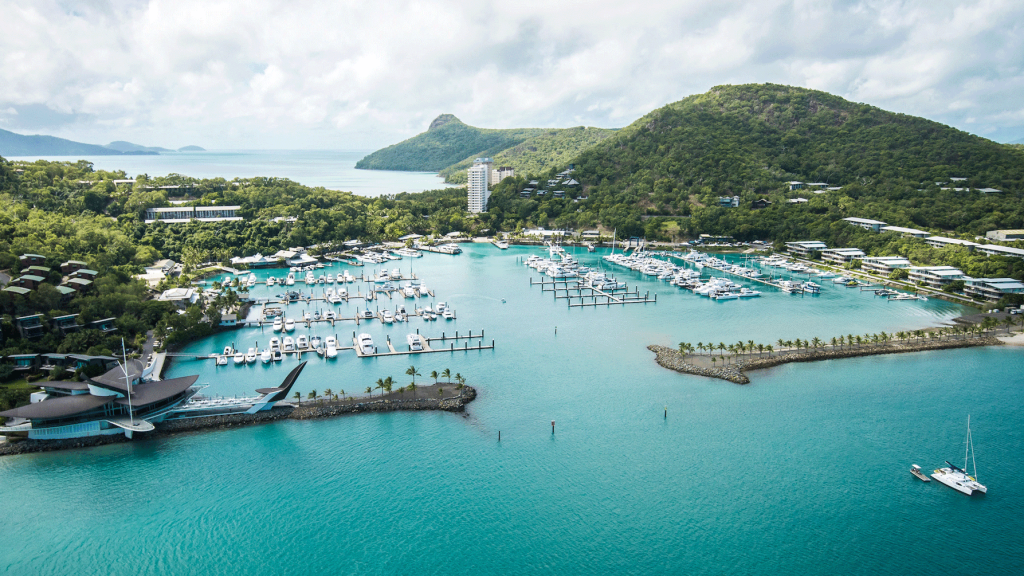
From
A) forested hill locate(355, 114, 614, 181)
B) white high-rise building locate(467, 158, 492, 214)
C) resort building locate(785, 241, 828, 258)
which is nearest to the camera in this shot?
resort building locate(785, 241, 828, 258)

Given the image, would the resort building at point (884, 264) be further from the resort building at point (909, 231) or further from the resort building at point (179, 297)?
the resort building at point (179, 297)

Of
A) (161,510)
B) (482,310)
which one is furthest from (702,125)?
(161,510)

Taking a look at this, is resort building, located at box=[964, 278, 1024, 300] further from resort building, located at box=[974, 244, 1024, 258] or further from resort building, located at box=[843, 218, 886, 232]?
resort building, located at box=[843, 218, 886, 232]

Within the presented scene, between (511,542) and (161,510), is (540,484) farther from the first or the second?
(161,510)

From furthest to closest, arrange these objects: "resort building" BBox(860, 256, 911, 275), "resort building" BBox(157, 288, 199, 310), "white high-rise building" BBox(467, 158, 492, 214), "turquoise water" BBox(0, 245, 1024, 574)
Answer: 1. "white high-rise building" BBox(467, 158, 492, 214)
2. "resort building" BBox(860, 256, 911, 275)
3. "resort building" BBox(157, 288, 199, 310)
4. "turquoise water" BBox(0, 245, 1024, 574)

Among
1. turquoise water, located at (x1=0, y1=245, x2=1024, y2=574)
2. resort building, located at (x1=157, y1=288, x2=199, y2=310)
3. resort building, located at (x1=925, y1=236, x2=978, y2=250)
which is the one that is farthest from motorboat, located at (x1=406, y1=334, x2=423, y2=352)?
resort building, located at (x1=925, y1=236, x2=978, y2=250)

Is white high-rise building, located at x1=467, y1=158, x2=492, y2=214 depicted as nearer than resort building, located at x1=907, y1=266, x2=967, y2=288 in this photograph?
No

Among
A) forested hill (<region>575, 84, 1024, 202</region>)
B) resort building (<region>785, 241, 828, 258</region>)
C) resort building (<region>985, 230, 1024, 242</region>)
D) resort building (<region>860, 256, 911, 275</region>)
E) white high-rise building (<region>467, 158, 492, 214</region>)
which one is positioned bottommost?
resort building (<region>860, 256, 911, 275</region>)

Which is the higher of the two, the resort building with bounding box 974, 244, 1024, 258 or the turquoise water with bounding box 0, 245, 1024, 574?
the resort building with bounding box 974, 244, 1024, 258
